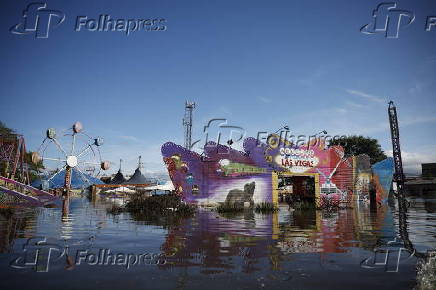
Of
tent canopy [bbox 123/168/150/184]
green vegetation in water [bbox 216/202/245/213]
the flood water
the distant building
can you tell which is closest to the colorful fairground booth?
green vegetation in water [bbox 216/202/245/213]

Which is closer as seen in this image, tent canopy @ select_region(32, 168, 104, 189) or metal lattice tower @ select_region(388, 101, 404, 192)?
metal lattice tower @ select_region(388, 101, 404, 192)

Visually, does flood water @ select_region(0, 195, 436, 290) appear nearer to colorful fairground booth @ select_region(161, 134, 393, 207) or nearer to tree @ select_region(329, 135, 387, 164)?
colorful fairground booth @ select_region(161, 134, 393, 207)

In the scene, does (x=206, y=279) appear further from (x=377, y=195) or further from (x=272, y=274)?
(x=377, y=195)

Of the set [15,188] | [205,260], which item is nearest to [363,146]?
[15,188]

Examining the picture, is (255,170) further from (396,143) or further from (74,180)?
(74,180)

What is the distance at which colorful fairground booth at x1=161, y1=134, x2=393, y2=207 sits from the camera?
26406mm

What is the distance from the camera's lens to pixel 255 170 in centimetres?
2766

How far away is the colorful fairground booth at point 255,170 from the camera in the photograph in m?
26.4

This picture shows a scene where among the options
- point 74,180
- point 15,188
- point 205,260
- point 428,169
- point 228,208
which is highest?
point 428,169

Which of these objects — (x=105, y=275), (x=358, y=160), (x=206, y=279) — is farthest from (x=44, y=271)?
(x=358, y=160)

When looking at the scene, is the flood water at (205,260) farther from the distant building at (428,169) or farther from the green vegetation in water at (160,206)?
the distant building at (428,169)

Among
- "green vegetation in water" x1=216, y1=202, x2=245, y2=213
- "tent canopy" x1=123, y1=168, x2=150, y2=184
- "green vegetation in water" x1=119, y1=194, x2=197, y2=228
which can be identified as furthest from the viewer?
"tent canopy" x1=123, y1=168, x2=150, y2=184

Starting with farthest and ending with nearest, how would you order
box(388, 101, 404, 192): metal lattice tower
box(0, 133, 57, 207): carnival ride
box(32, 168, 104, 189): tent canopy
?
box(32, 168, 104, 189): tent canopy < box(388, 101, 404, 192): metal lattice tower < box(0, 133, 57, 207): carnival ride

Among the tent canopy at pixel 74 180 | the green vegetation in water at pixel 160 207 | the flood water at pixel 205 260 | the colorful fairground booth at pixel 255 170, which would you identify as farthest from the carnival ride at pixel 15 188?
the tent canopy at pixel 74 180
